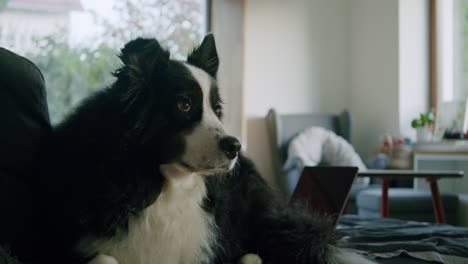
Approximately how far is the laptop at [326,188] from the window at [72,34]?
7.81ft

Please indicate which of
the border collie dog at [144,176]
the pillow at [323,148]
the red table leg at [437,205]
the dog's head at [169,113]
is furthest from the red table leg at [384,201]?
the dog's head at [169,113]

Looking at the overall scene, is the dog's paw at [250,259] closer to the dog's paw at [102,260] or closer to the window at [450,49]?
the dog's paw at [102,260]

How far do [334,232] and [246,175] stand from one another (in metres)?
0.38

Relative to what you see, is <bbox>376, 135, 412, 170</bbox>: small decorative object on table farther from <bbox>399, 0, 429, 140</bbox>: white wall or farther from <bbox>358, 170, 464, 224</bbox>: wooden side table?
<bbox>358, 170, 464, 224</bbox>: wooden side table

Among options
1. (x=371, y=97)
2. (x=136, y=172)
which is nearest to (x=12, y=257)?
(x=136, y=172)

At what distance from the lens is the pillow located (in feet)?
15.9

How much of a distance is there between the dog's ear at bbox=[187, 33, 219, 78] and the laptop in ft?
2.37

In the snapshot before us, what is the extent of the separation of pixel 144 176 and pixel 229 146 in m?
0.26

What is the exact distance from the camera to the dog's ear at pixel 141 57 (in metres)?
1.27

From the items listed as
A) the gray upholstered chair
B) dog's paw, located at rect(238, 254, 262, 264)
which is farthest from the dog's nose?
the gray upholstered chair

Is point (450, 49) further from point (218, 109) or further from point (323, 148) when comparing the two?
point (218, 109)

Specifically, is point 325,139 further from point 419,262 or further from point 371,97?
point 419,262

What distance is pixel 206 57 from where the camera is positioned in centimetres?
159

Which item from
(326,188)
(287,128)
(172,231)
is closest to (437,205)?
(326,188)
